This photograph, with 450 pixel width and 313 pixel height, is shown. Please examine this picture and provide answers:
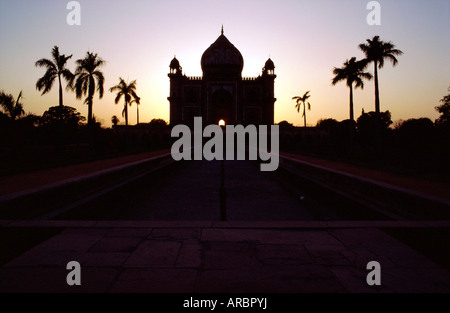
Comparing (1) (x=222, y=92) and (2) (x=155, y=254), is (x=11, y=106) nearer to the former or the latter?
(2) (x=155, y=254)

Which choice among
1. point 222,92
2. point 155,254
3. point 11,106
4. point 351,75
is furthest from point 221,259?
point 222,92

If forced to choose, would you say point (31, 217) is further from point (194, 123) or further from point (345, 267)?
point (194, 123)

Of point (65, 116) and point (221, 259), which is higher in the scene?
point (65, 116)

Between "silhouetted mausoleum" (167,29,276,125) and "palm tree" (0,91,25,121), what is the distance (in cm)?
3816

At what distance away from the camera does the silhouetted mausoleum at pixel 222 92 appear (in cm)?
6200

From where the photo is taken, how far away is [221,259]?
3.69m

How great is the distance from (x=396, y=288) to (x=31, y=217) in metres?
5.37

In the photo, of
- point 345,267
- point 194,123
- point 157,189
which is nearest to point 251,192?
point 157,189

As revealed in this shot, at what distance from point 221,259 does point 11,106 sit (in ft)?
83.1

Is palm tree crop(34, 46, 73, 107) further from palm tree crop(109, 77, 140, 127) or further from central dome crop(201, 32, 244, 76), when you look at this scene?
central dome crop(201, 32, 244, 76)

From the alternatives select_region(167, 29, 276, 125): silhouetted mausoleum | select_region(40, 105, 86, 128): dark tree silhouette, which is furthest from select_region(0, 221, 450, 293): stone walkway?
select_region(40, 105, 86, 128): dark tree silhouette

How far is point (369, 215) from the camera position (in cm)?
635

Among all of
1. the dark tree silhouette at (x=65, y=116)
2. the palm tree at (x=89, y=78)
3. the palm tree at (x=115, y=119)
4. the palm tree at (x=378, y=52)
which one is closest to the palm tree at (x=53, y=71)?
the palm tree at (x=89, y=78)

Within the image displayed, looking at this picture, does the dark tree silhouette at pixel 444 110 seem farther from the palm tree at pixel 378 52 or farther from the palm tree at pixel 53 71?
the palm tree at pixel 53 71
